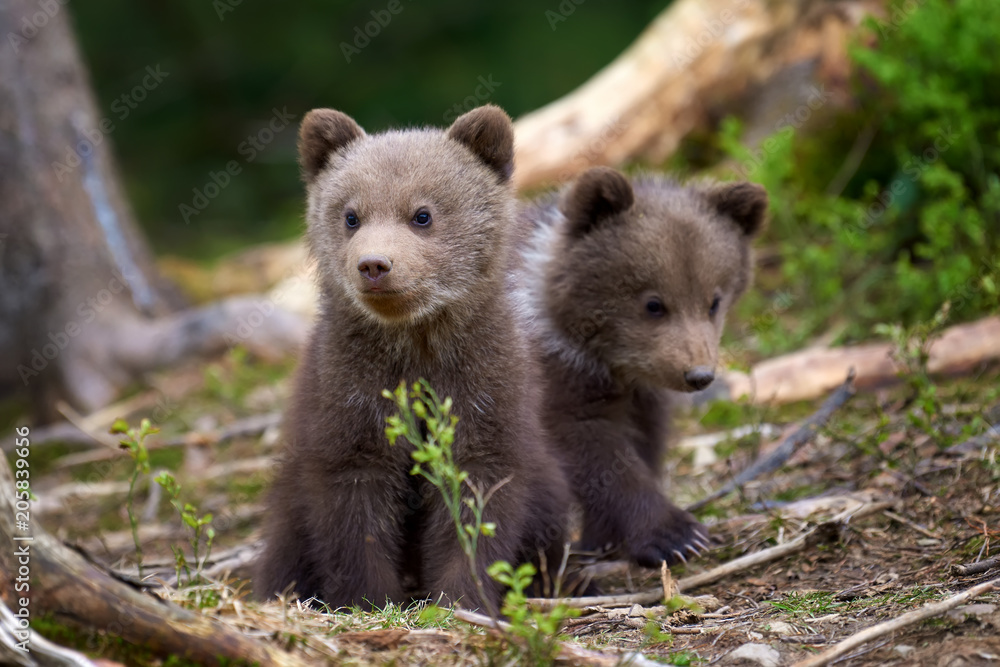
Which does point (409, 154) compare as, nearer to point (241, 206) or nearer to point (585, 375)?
point (585, 375)

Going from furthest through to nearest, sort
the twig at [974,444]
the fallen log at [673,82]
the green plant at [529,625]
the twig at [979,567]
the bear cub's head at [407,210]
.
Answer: the fallen log at [673,82], the twig at [974,444], the bear cub's head at [407,210], the twig at [979,567], the green plant at [529,625]

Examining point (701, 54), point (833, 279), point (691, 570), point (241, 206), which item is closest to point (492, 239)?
point (691, 570)

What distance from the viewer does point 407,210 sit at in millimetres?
4180

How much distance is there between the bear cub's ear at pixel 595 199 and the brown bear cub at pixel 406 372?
35.2 inches

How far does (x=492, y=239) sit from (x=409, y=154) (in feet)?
1.68

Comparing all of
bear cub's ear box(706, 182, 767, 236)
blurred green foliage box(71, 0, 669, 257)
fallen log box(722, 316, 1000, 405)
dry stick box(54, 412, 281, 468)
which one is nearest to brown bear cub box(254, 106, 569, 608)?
bear cub's ear box(706, 182, 767, 236)

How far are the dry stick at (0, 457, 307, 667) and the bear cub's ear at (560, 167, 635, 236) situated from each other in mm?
3068

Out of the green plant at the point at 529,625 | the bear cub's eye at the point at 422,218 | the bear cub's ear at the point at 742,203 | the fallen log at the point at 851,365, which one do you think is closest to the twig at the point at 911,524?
the fallen log at the point at 851,365

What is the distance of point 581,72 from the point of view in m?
12.2

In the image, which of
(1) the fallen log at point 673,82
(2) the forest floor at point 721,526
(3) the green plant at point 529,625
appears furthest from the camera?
(1) the fallen log at point 673,82

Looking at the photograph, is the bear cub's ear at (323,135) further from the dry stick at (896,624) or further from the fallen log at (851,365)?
the fallen log at (851,365)

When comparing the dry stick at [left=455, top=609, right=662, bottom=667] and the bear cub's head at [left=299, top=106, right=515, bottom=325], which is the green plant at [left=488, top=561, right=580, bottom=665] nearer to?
the dry stick at [left=455, top=609, right=662, bottom=667]

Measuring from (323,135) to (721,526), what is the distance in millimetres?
2787

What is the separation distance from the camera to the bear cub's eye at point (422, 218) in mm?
4207
